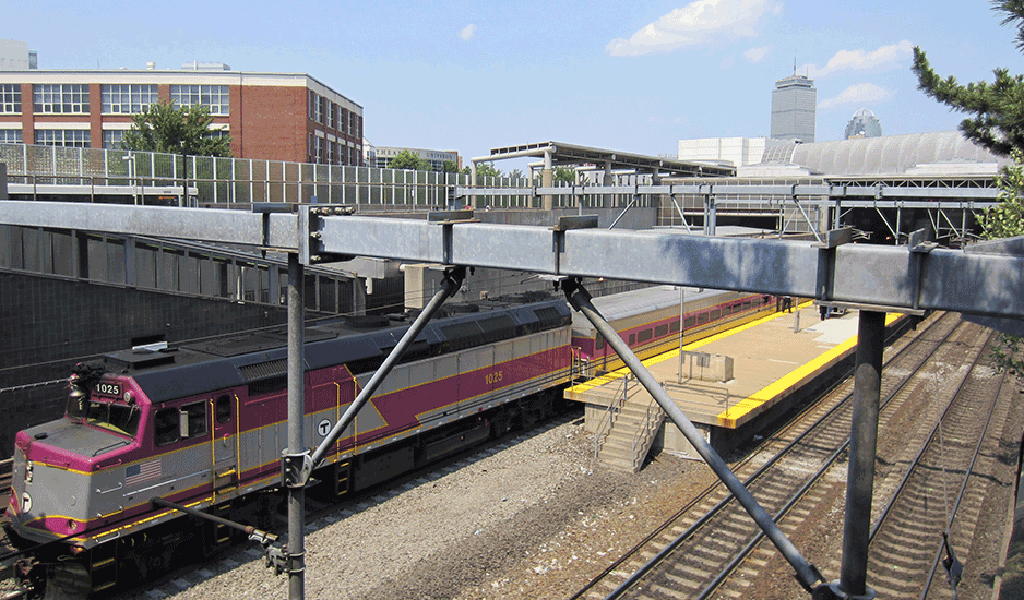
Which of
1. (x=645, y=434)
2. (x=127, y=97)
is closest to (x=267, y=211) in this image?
(x=645, y=434)

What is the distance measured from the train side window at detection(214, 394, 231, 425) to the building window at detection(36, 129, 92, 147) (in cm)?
5083

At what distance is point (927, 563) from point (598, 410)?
31.8 feet

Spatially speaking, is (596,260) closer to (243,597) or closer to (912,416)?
(243,597)

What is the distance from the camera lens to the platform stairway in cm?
1970

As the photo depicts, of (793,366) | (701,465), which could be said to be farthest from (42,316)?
(793,366)

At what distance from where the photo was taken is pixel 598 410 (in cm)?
2220

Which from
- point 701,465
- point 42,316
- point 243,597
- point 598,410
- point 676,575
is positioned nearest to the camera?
A: point 243,597

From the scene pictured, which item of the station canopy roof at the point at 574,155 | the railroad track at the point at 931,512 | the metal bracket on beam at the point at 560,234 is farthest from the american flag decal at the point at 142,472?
the station canopy roof at the point at 574,155

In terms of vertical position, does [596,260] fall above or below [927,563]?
above

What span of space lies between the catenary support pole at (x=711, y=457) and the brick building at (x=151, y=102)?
55.0 metres

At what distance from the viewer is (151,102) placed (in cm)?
5597

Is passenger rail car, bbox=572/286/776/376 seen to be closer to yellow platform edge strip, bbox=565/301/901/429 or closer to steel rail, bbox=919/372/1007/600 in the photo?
yellow platform edge strip, bbox=565/301/901/429

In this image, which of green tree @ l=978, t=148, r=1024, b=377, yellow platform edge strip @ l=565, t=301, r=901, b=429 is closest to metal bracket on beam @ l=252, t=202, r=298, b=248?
yellow platform edge strip @ l=565, t=301, r=901, b=429

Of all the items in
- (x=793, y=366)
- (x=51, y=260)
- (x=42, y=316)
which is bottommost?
(x=793, y=366)
